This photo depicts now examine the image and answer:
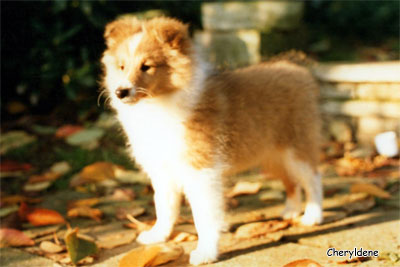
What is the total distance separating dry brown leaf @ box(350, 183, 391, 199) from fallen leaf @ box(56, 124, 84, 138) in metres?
3.16

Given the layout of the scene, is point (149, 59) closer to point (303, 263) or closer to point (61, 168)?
point (303, 263)

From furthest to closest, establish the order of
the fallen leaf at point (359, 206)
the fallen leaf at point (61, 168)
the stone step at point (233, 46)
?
1. the stone step at point (233, 46)
2. the fallen leaf at point (61, 168)
3. the fallen leaf at point (359, 206)

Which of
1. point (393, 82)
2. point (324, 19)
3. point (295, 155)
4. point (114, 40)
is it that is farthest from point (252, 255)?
point (324, 19)

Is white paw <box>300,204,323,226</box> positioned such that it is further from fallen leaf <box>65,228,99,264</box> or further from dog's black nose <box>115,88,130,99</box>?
dog's black nose <box>115,88,130,99</box>

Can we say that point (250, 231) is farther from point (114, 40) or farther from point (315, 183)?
point (114, 40)

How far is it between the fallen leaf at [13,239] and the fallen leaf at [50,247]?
98mm

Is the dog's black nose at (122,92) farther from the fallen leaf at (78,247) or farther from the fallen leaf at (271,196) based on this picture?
the fallen leaf at (271,196)

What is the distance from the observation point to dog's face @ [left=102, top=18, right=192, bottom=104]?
3193 mm

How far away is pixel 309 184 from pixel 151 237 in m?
1.32

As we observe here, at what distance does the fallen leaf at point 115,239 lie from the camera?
11.6 feet

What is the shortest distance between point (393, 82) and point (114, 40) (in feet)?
11.2

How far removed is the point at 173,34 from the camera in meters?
3.36

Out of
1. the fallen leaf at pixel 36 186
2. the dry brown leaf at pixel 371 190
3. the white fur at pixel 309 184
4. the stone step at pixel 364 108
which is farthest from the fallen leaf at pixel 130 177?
the stone step at pixel 364 108

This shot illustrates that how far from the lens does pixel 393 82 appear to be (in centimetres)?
555
